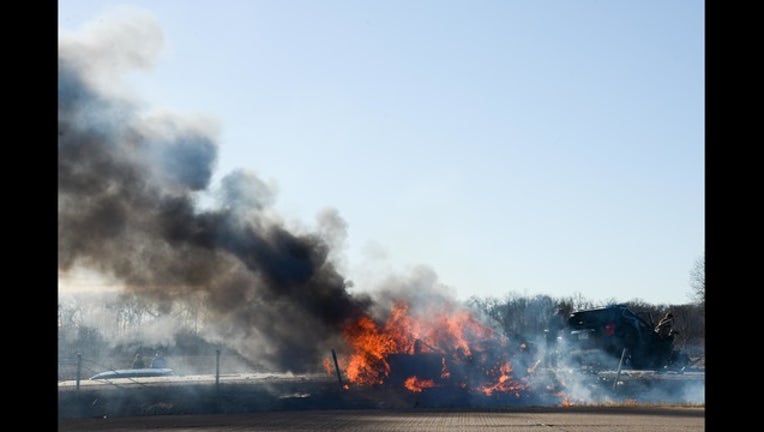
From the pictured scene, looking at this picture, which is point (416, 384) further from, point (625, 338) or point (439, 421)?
point (625, 338)

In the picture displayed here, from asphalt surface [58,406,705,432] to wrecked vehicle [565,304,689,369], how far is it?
37.0ft

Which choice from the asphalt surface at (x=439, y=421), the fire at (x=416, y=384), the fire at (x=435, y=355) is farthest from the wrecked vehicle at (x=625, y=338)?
the asphalt surface at (x=439, y=421)

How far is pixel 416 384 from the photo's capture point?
95.1 feet

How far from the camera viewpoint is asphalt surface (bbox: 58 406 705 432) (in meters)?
17.0

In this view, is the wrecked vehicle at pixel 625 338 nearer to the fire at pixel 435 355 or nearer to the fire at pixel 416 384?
the fire at pixel 435 355

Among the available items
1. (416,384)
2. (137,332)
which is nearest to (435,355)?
(416,384)

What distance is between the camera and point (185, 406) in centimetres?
2661

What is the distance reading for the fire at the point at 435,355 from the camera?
29.1 metres

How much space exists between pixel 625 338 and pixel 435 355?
9.23 metres

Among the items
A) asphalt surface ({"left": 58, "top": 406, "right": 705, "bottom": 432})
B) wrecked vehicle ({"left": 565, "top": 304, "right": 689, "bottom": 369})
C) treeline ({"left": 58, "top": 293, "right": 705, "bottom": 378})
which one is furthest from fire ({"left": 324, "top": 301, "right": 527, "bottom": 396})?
treeline ({"left": 58, "top": 293, "right": 705, "bottom": 378})

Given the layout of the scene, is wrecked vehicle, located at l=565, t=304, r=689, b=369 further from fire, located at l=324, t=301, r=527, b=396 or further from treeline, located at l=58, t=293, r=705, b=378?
treeline, located at l=58, t=293, r=705, b=378

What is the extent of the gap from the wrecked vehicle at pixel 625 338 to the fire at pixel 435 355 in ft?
18.8
